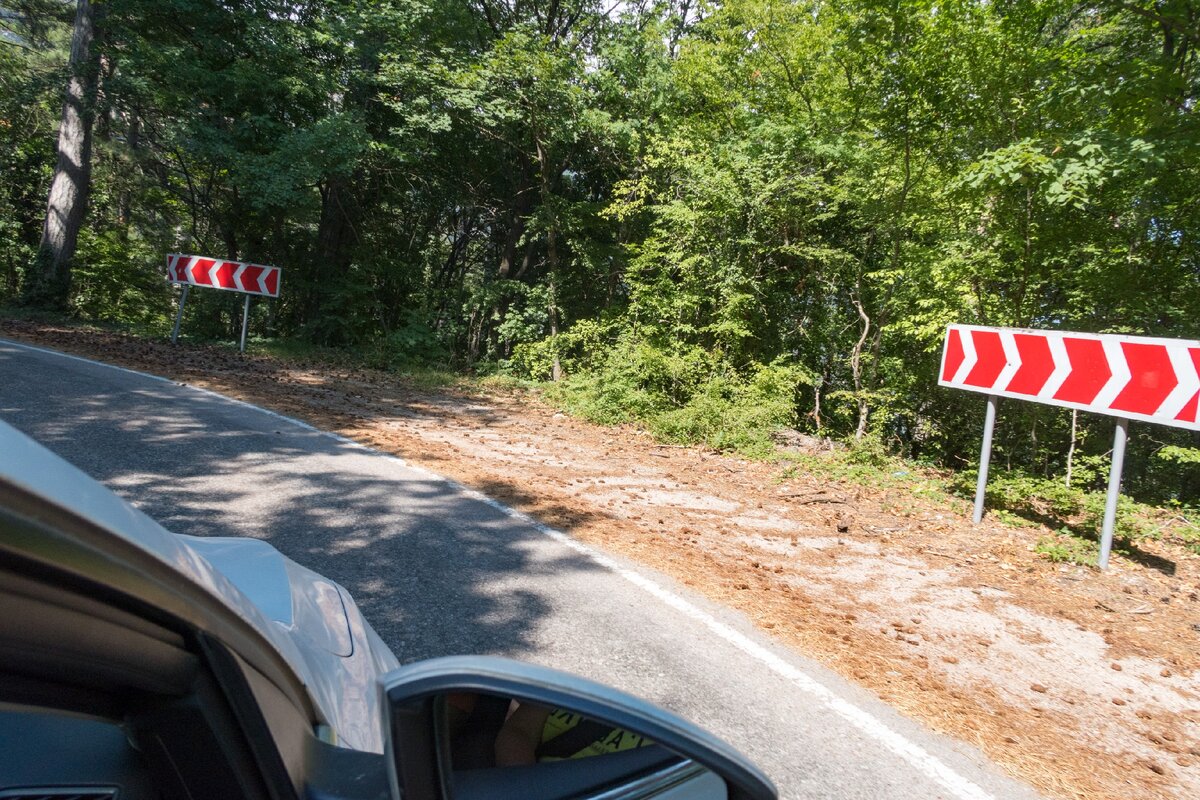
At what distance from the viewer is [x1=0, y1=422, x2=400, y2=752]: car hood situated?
777 millimetres

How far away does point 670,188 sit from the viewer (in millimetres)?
16656

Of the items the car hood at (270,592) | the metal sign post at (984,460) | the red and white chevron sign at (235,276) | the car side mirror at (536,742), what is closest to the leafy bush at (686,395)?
the metal sign post at (984,460)

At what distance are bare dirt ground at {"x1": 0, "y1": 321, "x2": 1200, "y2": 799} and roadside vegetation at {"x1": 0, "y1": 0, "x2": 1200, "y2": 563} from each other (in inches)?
44.4

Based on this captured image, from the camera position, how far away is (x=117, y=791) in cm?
98

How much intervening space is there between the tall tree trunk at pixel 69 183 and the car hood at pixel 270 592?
21.0m

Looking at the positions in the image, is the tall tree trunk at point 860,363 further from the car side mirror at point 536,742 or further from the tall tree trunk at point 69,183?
the tall tree trunk at point 69,183

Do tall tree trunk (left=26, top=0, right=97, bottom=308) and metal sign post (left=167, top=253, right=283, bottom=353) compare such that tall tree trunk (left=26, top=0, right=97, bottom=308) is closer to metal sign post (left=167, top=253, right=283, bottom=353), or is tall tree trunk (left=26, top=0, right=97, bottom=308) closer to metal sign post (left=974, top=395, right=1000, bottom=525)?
metal sign post (left=167, top=253, right=283, bottom=353)

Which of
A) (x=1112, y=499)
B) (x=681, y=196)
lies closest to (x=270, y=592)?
(x=1112, y=499)

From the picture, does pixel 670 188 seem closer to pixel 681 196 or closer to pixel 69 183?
pixel 681 196

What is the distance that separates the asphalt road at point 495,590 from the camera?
3406 mm

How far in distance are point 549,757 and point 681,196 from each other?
53.2ft

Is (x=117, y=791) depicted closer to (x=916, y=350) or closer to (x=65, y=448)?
(x=65, y=448)

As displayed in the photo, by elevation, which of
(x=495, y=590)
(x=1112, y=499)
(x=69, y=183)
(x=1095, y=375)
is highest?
(x=69, y=183)

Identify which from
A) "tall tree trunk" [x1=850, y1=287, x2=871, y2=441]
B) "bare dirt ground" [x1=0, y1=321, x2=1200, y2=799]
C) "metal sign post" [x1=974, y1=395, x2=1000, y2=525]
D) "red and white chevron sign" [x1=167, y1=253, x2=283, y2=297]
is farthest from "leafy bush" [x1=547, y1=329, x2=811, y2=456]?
"red and white chevron sign" [x1=167, y1=253, x2=283, y2=297]
